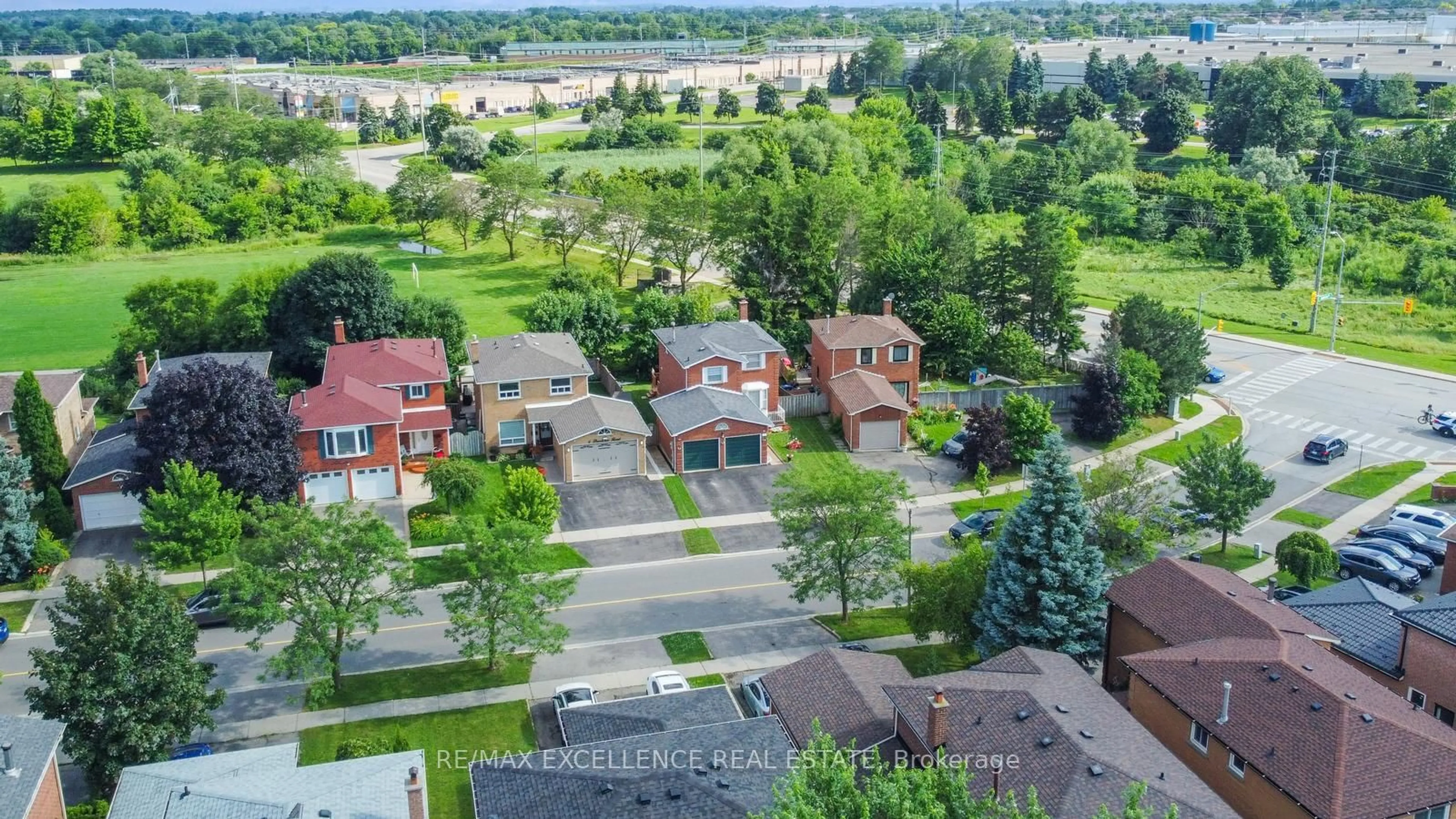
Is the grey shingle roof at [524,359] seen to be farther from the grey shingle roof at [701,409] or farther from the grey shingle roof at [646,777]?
the grey shingle roof at [646,777]

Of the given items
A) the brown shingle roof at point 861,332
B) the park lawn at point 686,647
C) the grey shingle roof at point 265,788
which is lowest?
the park lawn at point 686,647

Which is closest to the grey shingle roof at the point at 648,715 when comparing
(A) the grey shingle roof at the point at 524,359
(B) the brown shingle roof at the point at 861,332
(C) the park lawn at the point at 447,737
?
(C) the park lawn at the point at 447,737

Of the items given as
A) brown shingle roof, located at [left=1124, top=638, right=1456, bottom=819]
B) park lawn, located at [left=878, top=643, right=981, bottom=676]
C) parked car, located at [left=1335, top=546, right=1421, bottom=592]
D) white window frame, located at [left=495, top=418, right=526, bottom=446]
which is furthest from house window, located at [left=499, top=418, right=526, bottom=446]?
parked car, located at [left=1335, top=546, right=1421, bottom=592]

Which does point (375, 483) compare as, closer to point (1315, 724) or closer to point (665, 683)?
point (665, 683)

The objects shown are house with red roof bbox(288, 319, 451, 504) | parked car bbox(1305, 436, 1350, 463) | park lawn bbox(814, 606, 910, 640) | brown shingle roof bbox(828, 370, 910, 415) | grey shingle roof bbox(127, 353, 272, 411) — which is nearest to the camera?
park lawn bbox(814, 606, 910, 640)

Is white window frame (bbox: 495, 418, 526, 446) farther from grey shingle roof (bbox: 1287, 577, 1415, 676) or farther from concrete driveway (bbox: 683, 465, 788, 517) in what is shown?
grey shingle roof (bbox: 1287, 577, 1415, 676)

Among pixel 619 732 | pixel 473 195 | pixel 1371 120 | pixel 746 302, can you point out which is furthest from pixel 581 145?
pixel 619 732
